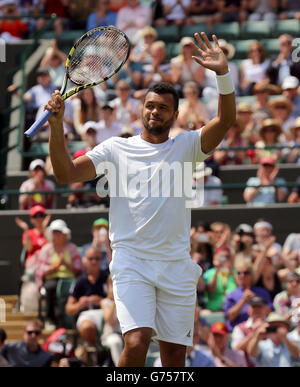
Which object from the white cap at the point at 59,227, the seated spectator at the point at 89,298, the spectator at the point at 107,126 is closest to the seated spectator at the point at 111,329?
the seated spectator at the point at 89,298

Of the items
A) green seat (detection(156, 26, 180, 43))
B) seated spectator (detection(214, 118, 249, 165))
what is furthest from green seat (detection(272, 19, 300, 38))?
seated spectator (detection(214, 118, 249, 165))

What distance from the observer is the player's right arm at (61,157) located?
5.86 metres

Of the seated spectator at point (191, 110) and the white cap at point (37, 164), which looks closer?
the white cap at point (37, 164)

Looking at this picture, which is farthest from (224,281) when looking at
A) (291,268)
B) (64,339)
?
(64,339)

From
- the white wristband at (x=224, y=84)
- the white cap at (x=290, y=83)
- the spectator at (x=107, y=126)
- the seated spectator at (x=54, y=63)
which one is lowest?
the white wristband at (x=224, y=84)

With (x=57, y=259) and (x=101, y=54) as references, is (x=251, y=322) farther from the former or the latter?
(x=101, y=54)

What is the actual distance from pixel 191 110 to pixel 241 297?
3.49 meters

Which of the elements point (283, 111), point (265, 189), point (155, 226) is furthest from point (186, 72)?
point (155, 226)

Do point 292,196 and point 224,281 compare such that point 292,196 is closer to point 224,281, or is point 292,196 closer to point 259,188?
point 259,188

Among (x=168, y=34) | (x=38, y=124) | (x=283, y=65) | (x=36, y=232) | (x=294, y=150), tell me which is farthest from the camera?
(x=168, y=34)

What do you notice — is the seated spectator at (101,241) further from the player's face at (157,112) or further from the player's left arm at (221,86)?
the player's left arm at (221,86)

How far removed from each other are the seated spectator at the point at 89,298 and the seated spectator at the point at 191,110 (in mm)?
2705

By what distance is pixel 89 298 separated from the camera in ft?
34.3
